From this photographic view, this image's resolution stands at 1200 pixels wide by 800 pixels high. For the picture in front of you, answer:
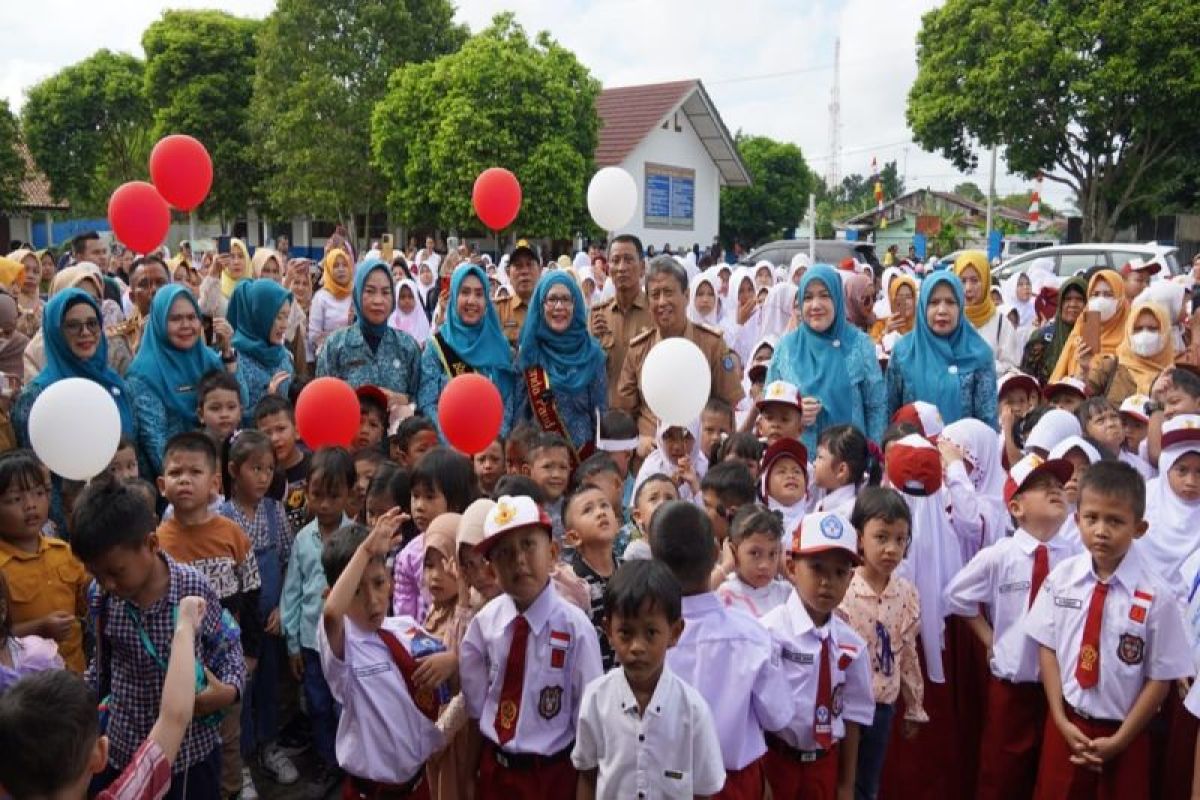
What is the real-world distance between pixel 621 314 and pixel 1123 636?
287 cm

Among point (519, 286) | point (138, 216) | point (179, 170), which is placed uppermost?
point (179, 170)

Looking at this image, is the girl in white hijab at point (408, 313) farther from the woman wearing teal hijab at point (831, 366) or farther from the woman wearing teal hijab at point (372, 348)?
the woman wearing teal hijab at point (831, 366)

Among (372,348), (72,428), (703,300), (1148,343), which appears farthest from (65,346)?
(1148,343)

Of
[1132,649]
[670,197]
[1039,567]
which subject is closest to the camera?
[1132,649]

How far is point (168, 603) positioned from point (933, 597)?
2.47m

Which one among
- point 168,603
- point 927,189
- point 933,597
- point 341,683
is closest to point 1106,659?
point 933,597

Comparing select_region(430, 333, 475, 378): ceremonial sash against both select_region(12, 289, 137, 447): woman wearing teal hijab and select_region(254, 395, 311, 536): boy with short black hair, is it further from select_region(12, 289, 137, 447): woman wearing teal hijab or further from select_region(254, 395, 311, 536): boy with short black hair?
select_region(12, 289, 137, 447): woman wearing teal hijab

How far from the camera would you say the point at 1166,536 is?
3326mm

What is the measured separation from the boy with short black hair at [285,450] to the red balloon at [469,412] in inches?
27.3

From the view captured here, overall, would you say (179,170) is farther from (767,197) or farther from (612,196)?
(767,197)

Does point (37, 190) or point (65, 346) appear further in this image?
point (37, 190)

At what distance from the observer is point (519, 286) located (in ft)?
17.5

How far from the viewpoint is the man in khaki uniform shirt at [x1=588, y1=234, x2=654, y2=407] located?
479 cm

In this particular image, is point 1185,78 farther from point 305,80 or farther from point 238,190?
point 238,190
